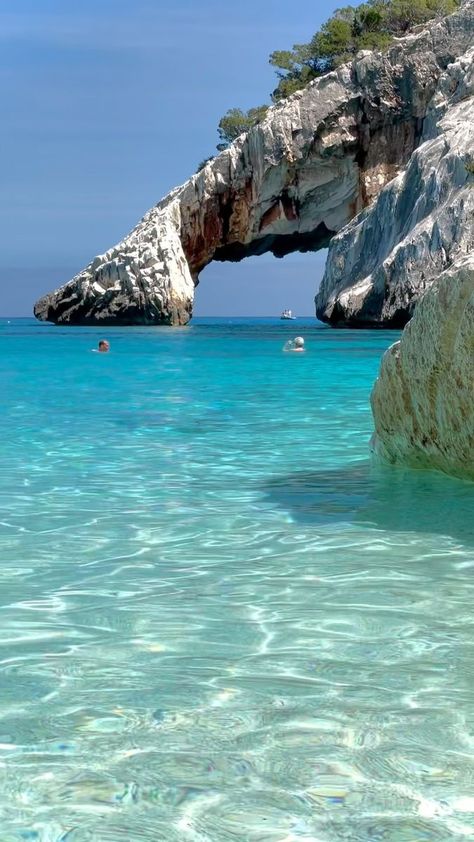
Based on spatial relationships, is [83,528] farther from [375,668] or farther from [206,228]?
[206,228]

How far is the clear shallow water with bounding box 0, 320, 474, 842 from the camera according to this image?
2732mm

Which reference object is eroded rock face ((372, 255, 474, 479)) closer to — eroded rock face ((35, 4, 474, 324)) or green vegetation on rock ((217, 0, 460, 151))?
eroded rock face ((35, 4, 474, 324))

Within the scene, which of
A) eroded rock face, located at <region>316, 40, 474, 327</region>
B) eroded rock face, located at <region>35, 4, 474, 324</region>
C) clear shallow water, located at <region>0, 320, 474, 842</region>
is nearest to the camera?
clear shallow water, located at <region>0, 320, 474, 842</region>

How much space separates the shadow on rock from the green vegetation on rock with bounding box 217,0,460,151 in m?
56.1

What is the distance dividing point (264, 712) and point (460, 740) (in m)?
0.61

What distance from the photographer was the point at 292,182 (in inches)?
2243

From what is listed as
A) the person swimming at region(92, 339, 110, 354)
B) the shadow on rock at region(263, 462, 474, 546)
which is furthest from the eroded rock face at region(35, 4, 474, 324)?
the shadow on rock at region(263, 462, 474, 546)

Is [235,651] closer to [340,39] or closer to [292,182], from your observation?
[292,182]

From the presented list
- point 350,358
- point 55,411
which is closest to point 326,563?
point 55,411

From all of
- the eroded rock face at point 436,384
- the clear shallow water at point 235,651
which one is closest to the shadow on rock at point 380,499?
the clear shallow water at point 235,651

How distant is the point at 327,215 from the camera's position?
5953 cm

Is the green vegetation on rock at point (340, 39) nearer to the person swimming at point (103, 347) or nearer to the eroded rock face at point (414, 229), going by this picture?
the eroded rock face at point (414, 229)

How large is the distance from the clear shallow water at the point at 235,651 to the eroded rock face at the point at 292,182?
43.3 meters

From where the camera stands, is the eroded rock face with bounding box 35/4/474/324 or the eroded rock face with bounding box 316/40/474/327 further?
the eroded rock face with bounding box 35/4/474/324
